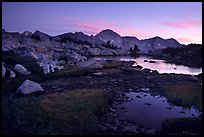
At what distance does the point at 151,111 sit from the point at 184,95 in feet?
23.1

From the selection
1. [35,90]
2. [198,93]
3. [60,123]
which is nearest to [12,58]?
[35,90]

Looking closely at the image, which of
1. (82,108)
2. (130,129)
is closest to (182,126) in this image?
(130,129)

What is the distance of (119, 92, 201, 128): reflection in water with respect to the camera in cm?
2043

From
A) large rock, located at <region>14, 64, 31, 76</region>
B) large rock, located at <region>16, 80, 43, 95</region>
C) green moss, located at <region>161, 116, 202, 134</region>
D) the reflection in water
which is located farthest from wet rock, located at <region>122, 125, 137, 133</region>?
large rock, located at <region>14, 64, 31, 76</region>

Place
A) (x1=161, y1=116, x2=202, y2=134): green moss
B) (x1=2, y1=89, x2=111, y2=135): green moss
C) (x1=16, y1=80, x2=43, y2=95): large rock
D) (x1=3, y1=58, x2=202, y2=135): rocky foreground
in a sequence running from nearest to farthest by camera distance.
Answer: (x1=2, y1=89, x2=111, y2=135): green moss < (x1=3, y1=58, x2=202, y2=135): rocky foreground < (x1=161, y1=116, x2=202, y2=134): green moss < (x1=16, y1=80, x2=43, y2=95): large rock

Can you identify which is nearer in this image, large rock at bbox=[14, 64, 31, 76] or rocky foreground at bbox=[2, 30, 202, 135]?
rocky foreground at bbox=[2, 30, 202, 135]

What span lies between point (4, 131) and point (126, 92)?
1788cm

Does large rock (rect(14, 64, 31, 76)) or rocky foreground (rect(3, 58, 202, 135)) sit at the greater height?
large rock (rect(14, 64, 31, 76))

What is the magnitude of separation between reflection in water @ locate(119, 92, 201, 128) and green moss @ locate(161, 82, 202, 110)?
1.05 meters

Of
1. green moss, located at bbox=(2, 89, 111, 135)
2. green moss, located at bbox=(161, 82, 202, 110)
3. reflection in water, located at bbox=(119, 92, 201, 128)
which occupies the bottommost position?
reflection in water, located at bbox=(119, 92, 201, 128)

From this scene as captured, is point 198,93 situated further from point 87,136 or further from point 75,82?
point 87,136

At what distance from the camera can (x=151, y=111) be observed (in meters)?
23.1

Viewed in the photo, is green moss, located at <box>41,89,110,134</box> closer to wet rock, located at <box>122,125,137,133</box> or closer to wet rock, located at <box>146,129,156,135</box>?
wet rock, located at <box>122,125,137,133</box>

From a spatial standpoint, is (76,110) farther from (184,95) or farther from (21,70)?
(21,70)
